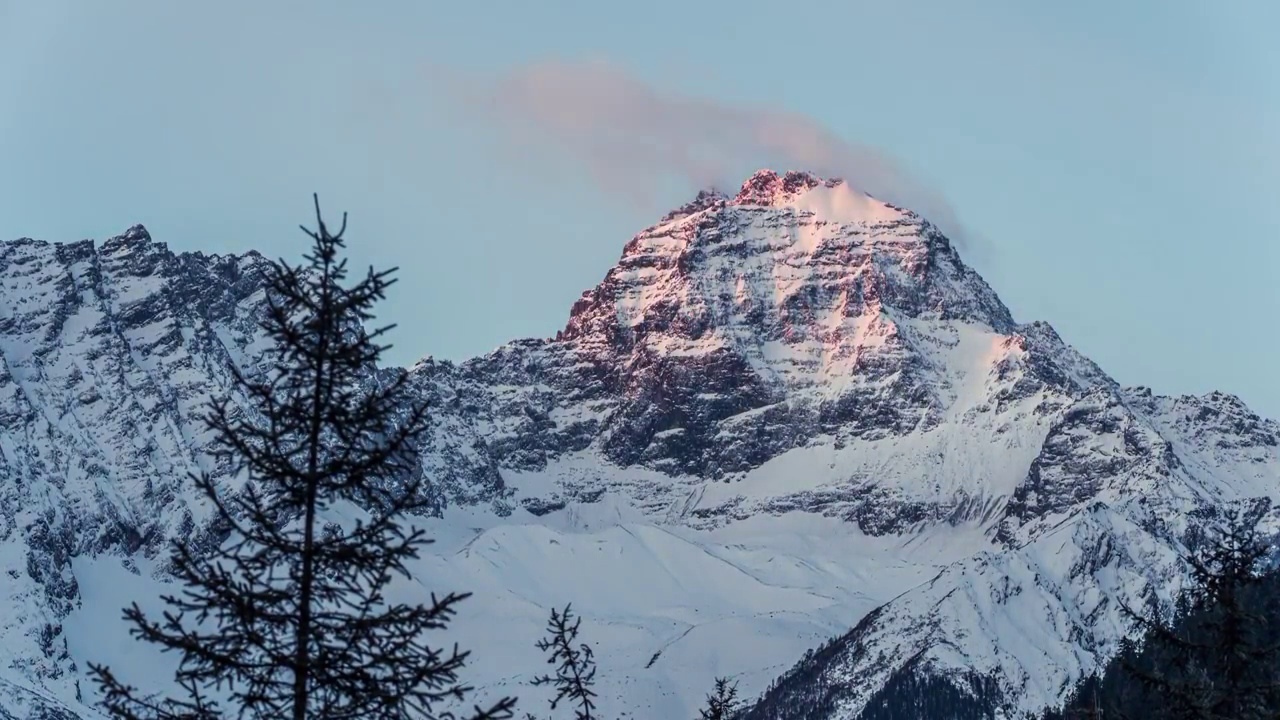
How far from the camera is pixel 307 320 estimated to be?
26000 mm

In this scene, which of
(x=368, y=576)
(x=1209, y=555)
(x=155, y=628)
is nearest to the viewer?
(x=155, y=628)

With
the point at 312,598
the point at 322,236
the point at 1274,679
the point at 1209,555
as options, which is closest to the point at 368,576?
the point at 312,598

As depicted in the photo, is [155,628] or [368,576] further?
[368,576]

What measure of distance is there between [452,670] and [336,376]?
12.6ft

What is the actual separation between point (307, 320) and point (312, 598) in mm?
3378

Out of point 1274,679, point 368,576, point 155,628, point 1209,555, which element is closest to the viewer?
point 155,628

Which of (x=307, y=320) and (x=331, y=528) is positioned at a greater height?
(x=307, y=320)

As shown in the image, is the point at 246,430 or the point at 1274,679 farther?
the point at 1274,679

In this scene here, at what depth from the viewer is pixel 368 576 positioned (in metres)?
25.7

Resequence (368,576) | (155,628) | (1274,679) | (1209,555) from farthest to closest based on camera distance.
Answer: (1209,555)
(1274,679)
(368,576)
(155,628)

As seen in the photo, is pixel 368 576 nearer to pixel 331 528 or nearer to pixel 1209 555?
pixel 331 528

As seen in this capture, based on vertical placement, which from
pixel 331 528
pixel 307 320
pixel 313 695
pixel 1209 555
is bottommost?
pixel 313 695

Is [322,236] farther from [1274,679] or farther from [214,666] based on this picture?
[1274,679]

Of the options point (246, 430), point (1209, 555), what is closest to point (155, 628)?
point (246, 430)
